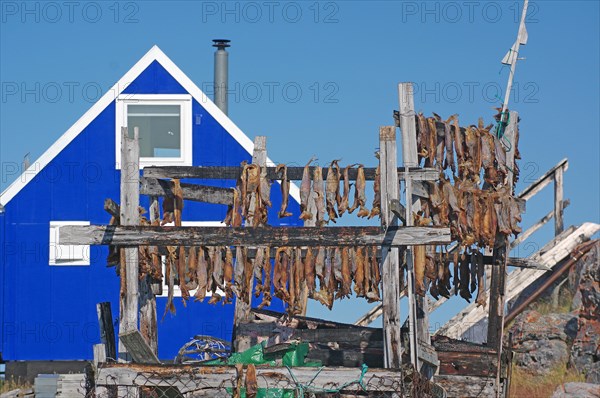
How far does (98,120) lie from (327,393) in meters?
17.5

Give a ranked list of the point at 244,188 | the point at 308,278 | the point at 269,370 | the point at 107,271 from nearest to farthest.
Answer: the point at 269,370 → the point at 308,278 → the point at 244,188 → the point at 107,271

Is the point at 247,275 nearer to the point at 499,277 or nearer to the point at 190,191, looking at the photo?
the point at 190,191

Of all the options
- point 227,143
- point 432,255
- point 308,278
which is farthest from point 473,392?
point 227,143

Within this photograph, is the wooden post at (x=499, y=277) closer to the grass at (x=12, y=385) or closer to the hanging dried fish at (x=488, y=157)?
the hanging dried fish at (x=488, y=157)

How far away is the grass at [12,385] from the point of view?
26.7 m

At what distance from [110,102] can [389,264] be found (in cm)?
1644

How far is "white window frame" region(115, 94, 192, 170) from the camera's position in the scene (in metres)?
27.4

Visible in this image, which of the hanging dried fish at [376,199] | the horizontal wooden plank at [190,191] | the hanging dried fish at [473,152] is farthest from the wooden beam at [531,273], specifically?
the horizontal wooden plank at [190,191]

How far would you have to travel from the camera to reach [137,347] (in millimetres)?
11734

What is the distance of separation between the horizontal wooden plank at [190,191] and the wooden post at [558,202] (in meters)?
14.7

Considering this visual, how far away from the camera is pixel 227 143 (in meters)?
27.4

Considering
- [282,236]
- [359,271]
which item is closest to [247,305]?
[359,271]

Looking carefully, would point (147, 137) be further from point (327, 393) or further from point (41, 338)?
point (327, 393)

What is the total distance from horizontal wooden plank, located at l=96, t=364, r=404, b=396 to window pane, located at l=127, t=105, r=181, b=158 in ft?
54.8
